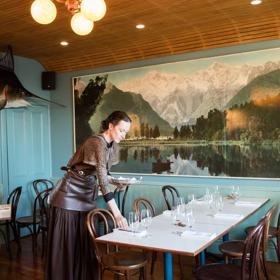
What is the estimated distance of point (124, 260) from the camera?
3.24m

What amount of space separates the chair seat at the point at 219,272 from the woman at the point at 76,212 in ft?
3.33

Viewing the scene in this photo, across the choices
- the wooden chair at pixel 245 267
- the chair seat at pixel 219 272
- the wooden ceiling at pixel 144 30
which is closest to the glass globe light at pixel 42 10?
the wooden ceiling at pixel 144 30

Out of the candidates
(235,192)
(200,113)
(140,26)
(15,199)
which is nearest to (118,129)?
(140,26)

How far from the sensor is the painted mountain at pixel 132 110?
18.6 ft

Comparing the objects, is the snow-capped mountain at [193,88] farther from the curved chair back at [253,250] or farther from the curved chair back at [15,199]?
the curved chair back at [253,250]

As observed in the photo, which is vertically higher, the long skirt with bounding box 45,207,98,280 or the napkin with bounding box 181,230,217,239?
the napkin with bounding box 181,230,217,239

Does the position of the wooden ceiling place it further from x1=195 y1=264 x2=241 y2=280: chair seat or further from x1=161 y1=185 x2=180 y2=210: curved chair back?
x1=195 y1=264 x2=241 y2=280: chair seat

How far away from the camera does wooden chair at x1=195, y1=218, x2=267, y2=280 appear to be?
275 cm

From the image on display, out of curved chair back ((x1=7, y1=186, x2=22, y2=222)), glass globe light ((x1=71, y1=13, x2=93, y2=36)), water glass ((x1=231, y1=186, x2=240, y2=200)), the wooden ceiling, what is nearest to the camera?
glass globe light ((x1=71, y1=13, x2=93, y2=36))

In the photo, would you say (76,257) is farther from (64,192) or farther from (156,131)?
(156,131)

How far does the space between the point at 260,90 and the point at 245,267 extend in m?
2.64

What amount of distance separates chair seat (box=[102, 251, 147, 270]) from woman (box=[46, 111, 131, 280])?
0.24m

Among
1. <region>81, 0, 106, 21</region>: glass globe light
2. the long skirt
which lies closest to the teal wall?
the long skirt

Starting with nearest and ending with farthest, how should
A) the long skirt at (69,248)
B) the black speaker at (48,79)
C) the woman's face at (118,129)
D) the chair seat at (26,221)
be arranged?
the woman's face at (118,129) < the long skirt at (69,248) < the chair seat at (26,221) < the black speaker at (48,79)
